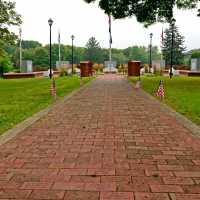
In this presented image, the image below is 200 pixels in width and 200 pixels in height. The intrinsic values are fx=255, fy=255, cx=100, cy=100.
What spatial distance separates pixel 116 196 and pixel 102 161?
3.48 feet

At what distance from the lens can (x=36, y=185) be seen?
3088mm

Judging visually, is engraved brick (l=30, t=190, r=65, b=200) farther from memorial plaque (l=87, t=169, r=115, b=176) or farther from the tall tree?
the tall tree

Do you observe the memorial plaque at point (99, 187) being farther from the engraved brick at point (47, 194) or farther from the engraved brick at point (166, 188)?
the engraved brick at point (166, 188)

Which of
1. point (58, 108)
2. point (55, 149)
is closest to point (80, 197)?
point (55, 149)

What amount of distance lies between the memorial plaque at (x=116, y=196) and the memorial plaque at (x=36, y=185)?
68 cm

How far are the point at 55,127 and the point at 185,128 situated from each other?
3044mm

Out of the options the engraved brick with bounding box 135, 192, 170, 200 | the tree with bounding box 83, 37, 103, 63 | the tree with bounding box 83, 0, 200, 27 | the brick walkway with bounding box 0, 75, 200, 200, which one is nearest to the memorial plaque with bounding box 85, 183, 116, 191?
the brick walkway with bounding box 0, 75, 200, 200

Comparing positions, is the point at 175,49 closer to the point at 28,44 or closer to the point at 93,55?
the point at 93,55

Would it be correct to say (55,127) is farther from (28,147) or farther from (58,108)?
(58,108)

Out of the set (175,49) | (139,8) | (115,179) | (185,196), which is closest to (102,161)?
(115,179)

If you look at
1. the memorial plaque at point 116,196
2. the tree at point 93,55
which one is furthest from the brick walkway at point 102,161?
the tree at point 93,55

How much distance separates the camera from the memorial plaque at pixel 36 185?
301 centimetres

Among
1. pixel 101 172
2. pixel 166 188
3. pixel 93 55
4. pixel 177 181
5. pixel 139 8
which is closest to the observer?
pixel 166 188

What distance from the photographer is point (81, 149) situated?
4.43 m
